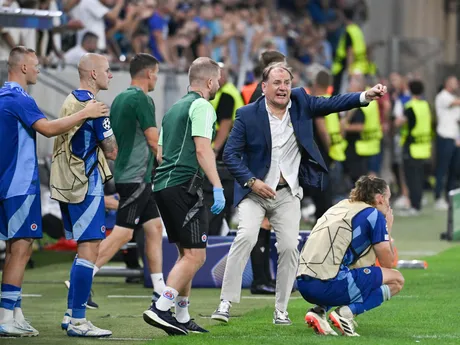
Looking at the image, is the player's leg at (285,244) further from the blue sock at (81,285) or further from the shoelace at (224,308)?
the blue sock at (81,285)

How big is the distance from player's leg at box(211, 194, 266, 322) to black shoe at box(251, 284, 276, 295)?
222 centimetres

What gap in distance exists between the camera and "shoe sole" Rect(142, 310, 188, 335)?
916cm

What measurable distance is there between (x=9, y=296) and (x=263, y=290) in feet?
11.0

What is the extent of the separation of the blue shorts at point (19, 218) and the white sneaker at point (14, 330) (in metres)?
0.66

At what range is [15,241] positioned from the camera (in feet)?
31.2

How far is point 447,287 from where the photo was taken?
1214cm

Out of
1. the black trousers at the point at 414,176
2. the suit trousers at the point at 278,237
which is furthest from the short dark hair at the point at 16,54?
the black trousers at the point at 414,176

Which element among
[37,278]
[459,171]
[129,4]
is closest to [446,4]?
[459,171]

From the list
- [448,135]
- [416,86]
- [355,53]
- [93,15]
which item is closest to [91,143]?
[93,15]

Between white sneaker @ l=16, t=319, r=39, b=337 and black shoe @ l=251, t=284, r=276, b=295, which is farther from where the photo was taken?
black shoe @ l=251, t=284, r=276, b=295

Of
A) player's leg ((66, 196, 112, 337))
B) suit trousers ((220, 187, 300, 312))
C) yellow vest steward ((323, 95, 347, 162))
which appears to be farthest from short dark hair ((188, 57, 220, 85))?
yellow vest steward ((323, 95, 347, 162))

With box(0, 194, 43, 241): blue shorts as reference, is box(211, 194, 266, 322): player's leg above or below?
below

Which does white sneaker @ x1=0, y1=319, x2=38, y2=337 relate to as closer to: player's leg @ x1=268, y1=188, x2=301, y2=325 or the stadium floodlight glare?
player's leg @ x1=268, y1=188, x2=301, y2=325

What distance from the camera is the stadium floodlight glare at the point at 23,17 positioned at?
12.3 m
